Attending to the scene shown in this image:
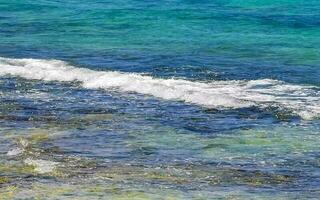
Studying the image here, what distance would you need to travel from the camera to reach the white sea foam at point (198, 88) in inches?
737

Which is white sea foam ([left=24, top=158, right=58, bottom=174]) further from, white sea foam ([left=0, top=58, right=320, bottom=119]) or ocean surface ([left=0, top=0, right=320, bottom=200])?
white sea foam ([left=0, top=58, right=320, bottom=119])

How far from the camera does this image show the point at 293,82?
2153 cm

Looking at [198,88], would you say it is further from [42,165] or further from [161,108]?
[42,165]

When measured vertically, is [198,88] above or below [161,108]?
below

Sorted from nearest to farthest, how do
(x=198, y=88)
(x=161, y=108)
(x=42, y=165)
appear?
(x=42, y=165) < (x=161, y=108) < (x=198, y=88)

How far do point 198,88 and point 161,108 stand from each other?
2204mm

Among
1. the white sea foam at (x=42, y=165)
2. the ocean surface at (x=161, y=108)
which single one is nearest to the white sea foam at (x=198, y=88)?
the ocean surface at (x=161, y=108)

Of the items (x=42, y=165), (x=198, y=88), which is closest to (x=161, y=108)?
(x=198, y=88)

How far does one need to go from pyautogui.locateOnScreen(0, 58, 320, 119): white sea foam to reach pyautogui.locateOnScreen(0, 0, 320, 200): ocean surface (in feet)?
0.09

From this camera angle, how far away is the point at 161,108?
61.0ft

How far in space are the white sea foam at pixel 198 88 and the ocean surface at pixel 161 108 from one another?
0.09 feet

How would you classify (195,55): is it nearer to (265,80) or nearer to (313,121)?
(265,80)

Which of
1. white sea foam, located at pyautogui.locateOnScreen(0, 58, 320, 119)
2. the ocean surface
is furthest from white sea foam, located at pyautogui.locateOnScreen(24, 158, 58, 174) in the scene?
white sea foam, located at pyautogui.locateOnScreen(0, 58, 320, 119)

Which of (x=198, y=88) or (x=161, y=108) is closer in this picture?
(x=161, y=108)
